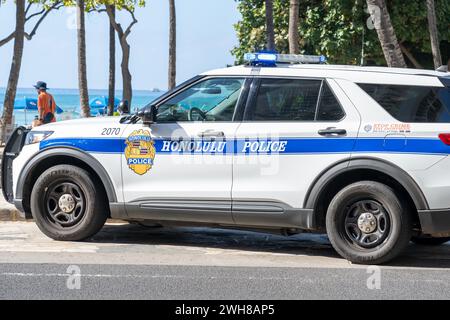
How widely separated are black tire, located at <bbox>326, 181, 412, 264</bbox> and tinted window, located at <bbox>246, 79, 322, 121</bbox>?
0.88 metres

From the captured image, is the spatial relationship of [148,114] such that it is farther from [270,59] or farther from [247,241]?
[247,241]

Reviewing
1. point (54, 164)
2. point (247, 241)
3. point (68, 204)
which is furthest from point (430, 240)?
point (54, 164)

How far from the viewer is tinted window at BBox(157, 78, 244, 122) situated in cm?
792

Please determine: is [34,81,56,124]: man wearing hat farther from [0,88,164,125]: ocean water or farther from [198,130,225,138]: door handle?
[198,130,225,138]: door handle

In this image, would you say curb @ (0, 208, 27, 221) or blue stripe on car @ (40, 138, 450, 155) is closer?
blue stripe on car @ (40, 138, 450, 155)

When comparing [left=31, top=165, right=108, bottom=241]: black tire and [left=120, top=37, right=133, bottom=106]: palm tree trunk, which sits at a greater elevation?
[left=120, top=37, right=133, bottom=106]: palm tree trunk

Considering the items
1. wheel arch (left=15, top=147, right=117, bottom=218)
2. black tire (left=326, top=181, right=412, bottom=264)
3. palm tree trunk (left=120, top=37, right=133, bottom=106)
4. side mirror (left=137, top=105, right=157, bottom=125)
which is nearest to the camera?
black tire (left=326, top=181, right=412, bottom=264)

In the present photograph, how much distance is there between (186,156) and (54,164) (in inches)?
62.7

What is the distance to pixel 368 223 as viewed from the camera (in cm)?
732

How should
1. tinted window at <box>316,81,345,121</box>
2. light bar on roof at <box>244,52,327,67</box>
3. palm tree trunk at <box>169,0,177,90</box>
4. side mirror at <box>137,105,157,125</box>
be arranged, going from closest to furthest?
tinted window at <box>316,81,345,121</box>, side mirror at <box>137,105,157,125</box>, light bar on roof at <box>244,52,327,67</box>, palm tree trunk at <box>169,0,177,90</box>

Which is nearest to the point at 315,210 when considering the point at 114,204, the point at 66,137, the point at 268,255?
the point at 268,255

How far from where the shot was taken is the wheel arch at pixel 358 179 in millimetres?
7098

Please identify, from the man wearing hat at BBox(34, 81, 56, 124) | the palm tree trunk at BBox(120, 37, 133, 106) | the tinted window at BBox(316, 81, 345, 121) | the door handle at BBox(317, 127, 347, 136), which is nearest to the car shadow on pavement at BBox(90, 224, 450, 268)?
the door handle at BBox(317, 127, 347, 136)

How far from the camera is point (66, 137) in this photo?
27.1ft
